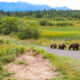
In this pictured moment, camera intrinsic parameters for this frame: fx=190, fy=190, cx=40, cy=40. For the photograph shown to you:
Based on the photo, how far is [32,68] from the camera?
7895mm

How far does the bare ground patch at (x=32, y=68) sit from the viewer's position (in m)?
6.86

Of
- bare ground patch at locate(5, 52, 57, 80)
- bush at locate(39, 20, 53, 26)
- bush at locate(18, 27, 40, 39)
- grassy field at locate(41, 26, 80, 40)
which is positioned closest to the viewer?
bare ground patch at locate(5, 52, 57, 80)

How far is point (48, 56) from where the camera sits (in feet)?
30.0

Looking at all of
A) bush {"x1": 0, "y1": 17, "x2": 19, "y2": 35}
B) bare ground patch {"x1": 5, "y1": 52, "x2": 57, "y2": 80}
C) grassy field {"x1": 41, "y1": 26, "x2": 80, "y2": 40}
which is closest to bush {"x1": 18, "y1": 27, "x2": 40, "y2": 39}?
grassy field {"x1": 41, "y1": 26, "x2": 80, "y2": 40}

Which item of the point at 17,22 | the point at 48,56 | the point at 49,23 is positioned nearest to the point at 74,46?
the point at 48,56

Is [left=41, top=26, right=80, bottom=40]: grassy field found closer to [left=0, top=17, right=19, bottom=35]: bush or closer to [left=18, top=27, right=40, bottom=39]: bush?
[left=18, top=27, right=40, bottom=39]: bush

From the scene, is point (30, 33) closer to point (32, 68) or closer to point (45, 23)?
point (32, 68)

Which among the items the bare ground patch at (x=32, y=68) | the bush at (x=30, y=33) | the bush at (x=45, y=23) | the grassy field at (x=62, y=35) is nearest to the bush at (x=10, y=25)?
the grassy field at (x=62, y=35)

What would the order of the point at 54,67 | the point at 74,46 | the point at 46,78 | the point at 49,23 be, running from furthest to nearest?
the point at 49,23
the point at 74,46
the point at 54,67
the point at 46,78

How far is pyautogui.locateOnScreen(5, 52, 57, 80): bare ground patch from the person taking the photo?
270 inches

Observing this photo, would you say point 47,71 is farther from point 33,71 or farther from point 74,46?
point 74,46

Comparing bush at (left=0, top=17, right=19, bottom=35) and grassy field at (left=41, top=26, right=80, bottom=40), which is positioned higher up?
bush at (left=0, top=17, right=19, bottom=35)

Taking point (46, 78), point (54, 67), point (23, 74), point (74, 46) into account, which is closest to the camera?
point (46, 78)

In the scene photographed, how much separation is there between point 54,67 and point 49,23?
81.8 meters
